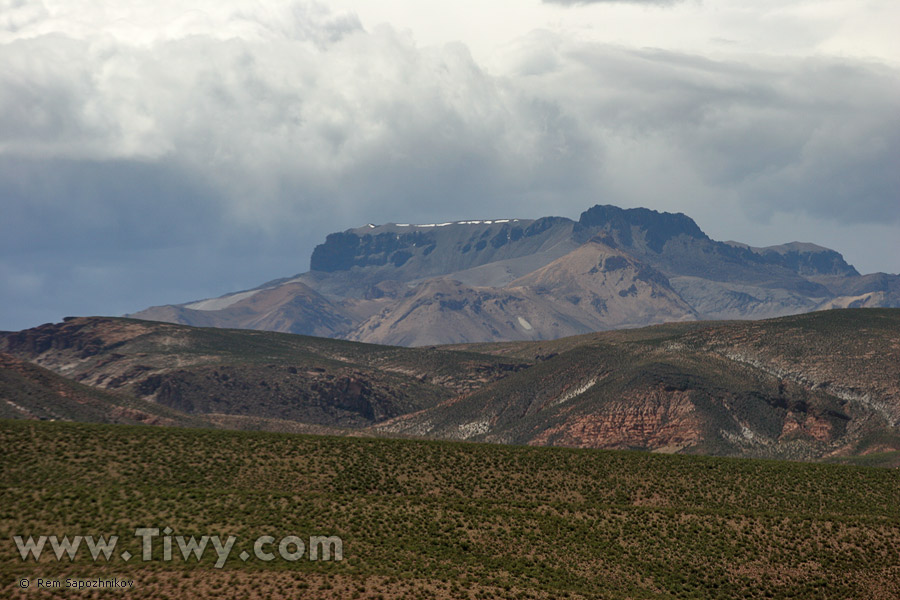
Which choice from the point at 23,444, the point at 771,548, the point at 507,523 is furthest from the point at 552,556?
the point at 23,444

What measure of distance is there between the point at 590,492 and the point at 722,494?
1610 cm

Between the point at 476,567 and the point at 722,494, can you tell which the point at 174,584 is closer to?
the point at 476,567

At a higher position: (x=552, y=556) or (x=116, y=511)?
(x=116, y=511)

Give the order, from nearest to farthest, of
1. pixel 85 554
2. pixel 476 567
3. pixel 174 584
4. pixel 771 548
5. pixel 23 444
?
pixel 174 584, pixel 85 554, pixel 476 567, pixel 771 548, pixel 23 444

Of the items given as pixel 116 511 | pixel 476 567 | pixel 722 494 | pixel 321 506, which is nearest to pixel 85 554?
pixel 116 511

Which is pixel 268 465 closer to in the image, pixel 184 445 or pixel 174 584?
pixel 184 445

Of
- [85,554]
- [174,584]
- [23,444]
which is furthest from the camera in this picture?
[23,444]

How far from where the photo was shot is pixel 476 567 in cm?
8862

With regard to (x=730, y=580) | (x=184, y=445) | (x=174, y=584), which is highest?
(x=184, y=445)

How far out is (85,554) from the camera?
Answer: 3253 inches

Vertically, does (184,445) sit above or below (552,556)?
above

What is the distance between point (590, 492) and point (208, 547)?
50.4 meters

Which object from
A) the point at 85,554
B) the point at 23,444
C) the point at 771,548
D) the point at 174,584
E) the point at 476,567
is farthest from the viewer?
the point at 23,444

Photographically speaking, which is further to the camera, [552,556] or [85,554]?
[552,556]
